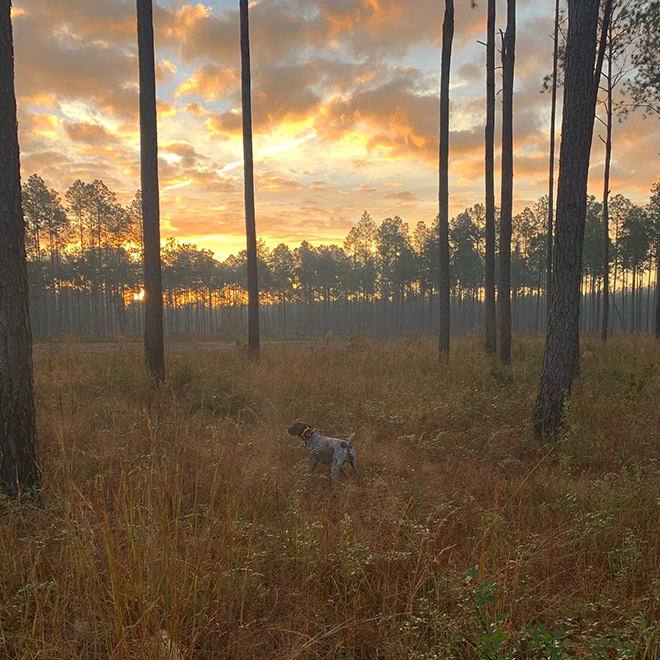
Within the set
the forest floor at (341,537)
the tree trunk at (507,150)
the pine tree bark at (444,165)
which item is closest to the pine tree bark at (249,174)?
the forest floor at (341,537)

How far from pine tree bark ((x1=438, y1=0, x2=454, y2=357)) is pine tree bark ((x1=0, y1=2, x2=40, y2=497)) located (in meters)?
11.2

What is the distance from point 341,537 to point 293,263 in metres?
56.9

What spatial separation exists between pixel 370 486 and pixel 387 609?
6.90 ft

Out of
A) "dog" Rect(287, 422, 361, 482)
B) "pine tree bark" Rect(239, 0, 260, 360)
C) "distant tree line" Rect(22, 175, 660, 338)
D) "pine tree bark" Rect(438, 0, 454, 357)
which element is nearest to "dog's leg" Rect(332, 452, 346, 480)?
"dog" Rect(287, 422, 361, 482)

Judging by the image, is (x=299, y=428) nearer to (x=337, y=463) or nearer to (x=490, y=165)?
(x=337, y=463)

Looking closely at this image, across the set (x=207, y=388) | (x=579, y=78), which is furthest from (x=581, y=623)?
(x=207, y=388)

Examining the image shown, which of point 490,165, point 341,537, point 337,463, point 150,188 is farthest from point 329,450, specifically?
point 490,165

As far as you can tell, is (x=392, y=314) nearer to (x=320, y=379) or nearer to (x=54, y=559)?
(x=320, y=379)

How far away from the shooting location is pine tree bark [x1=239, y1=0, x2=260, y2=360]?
1212 centimetres

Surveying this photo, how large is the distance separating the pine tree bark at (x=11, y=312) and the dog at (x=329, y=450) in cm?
288

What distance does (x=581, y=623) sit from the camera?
91.1 inches

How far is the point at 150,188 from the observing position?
28.4 ft

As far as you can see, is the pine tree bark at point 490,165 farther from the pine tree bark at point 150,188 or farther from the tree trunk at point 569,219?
the pine tree bark at point 150,188

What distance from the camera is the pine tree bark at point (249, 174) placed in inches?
477
